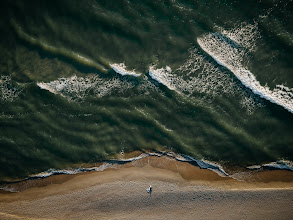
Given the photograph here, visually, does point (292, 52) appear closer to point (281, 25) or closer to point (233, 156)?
point (281, 25)

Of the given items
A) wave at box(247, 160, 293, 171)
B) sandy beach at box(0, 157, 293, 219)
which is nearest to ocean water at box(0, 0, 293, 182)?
wave at box(247, 160, 293, 171)

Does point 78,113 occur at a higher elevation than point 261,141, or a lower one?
lower

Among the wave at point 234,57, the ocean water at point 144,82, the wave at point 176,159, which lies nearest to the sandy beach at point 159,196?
the wave at point 176,159

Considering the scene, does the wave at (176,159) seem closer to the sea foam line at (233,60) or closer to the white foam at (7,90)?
the sea foam line at (233,60)

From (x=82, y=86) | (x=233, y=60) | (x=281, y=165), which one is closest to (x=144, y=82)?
(x=82, y=86)

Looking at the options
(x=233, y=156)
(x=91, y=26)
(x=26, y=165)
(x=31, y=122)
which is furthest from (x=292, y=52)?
(x=26, y=165)

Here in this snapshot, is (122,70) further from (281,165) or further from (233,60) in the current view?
(281,165)

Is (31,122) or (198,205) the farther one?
(31,122)
